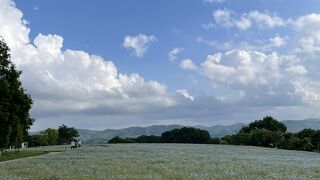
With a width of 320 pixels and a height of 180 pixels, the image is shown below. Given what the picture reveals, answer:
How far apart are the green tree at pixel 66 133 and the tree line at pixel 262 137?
54.9 ft

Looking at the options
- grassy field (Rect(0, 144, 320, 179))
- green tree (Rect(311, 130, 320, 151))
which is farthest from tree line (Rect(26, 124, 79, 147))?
grassy field (Rect(0, 144, 320, 179))

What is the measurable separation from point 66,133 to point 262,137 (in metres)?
58.2

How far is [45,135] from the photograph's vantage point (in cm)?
15525

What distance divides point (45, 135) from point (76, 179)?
136 m

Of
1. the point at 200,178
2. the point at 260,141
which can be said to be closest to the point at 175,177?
the point at 200,178

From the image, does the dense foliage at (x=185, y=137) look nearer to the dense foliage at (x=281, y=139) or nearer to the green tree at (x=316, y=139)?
the dense foliage at (x=281, y=139)

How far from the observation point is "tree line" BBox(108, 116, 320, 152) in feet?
A: 343

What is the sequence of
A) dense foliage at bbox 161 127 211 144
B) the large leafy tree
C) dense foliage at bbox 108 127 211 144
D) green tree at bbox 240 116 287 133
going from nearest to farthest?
1. the large leafy tree
2. green tree at bbox 240 116 287 133
3. dense foliage at bbox 161 127 211 144
4. dense foliage at bbox 108 127 211 144

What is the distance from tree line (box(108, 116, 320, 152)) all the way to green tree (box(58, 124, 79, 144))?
16736 mm

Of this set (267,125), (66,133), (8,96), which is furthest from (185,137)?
(8,96)

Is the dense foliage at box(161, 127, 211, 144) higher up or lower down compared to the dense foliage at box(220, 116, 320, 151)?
higher up

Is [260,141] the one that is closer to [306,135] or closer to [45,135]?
[306,135]

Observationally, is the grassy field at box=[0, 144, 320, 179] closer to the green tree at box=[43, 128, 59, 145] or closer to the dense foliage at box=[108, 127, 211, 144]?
the dense foliage at box=[108, 127, 211, 144]

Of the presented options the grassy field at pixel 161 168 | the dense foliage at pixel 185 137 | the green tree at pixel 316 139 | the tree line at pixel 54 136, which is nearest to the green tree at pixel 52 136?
the tree line at pixel 54 136
